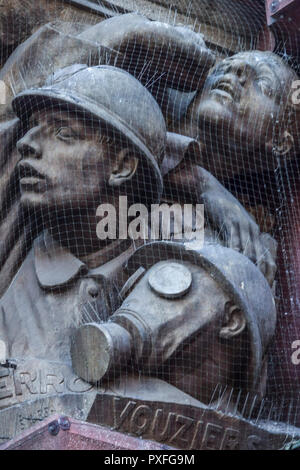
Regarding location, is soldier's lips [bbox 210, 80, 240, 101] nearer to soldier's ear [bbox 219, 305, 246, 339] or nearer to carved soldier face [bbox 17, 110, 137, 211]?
carved soldier face [bbox 17, 110, 137, 211]

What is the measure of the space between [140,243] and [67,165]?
1.29 ft

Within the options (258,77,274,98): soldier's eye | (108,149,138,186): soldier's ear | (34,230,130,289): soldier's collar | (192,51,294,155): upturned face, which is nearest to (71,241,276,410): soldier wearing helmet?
(34,230,130,289): soldier's collar

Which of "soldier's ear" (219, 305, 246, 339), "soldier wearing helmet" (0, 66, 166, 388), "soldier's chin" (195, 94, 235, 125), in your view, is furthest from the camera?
"soldier's chin" (195, 94, 235, 125)

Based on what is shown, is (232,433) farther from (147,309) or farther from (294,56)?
(294,56)

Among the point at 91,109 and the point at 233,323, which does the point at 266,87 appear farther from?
the point at 233,323

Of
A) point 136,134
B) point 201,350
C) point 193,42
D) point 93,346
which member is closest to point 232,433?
point 201,350

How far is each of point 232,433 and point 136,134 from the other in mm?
1128

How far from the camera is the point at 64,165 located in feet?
15.2

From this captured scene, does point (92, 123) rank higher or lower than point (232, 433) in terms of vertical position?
higher

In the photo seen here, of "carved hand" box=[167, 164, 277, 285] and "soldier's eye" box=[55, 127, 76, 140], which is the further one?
"carved hand" box=[167, 164, 277, 285]

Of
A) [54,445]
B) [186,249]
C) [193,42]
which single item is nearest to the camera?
[54,445]

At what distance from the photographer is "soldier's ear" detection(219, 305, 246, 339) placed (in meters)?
4.38

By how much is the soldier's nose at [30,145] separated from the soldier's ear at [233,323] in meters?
0.91

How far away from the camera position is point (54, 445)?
3734 millimetres
